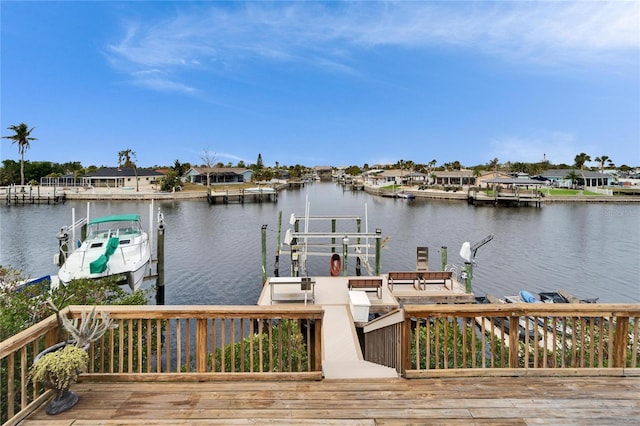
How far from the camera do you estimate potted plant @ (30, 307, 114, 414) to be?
3.52 m

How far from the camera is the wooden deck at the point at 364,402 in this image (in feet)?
11.5

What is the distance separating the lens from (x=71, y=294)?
25.0ft

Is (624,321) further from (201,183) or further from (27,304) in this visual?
(201,183)

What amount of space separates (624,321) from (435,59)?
1979 inches

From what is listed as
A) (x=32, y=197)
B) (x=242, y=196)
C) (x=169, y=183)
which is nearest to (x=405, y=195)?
(x=242, y=196)

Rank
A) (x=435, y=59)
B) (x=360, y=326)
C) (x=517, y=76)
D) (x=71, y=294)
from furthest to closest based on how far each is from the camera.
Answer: (x=435, y=59)
(x=517, y=76)
(x=360, y=326)
(x=71, y=294)

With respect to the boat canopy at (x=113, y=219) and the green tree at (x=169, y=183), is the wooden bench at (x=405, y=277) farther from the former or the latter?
the green tree at (x=169, y=183)

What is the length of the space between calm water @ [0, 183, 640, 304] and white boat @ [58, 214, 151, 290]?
2.22m

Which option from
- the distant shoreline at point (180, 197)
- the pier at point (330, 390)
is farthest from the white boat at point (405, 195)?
the pier at point (330, 390)

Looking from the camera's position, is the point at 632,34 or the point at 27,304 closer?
the point at 27,304

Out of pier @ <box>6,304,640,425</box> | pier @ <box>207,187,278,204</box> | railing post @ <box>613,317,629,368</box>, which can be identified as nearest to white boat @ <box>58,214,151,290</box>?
pier @ <box>6,304,640,425</box>

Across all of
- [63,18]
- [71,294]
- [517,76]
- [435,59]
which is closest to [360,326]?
[71,294]

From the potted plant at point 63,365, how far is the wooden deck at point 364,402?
13 cm

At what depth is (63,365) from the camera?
352cm
